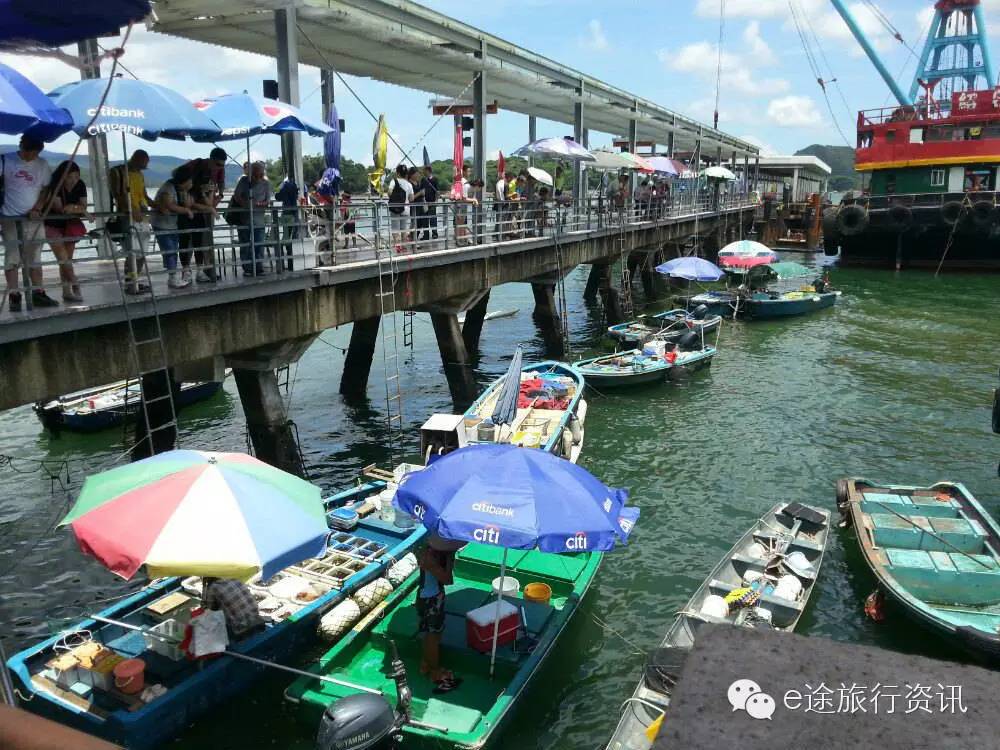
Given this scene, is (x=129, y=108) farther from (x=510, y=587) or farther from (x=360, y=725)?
(x=360, y=725)

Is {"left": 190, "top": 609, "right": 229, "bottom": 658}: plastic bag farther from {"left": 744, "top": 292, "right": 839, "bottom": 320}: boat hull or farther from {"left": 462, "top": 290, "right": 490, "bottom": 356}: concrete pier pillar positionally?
{"left": 744, "top": 292, "right": 839, "bottom": 320}: boat hull

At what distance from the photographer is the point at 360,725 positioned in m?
6.62

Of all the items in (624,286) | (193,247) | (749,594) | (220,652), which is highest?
(193,247)

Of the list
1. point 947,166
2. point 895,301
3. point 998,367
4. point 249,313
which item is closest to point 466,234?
point 249,313

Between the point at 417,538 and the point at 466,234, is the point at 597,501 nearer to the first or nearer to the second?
the point at 417,538

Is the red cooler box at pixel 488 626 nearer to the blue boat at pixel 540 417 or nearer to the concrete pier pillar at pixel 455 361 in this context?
the blue boat at pixel 540 417

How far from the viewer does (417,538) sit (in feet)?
35.6

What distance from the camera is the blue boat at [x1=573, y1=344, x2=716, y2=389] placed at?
20.9m

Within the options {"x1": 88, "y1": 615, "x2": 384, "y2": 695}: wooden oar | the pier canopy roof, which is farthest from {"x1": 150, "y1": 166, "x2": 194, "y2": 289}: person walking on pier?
{"x1": 88, "y1": 615, "x2": 384, "y2": 695}: wooden oar

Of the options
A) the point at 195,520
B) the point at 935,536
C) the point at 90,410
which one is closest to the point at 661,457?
the point at 935,536

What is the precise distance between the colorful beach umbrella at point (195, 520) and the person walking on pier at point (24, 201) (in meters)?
2.93

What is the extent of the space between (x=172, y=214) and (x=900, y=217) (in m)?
42.5

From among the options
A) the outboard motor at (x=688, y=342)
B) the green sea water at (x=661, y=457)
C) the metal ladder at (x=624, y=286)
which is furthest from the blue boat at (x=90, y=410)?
the metal ladder at (x=624, y=286)

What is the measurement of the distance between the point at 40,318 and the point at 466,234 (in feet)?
39.2
